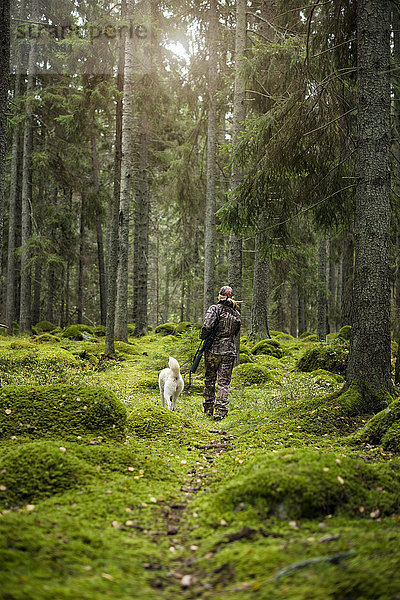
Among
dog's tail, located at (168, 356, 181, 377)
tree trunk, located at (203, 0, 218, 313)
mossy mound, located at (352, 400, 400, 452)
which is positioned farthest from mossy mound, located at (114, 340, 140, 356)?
mossy mound, located at (352, 400, 400, 452)

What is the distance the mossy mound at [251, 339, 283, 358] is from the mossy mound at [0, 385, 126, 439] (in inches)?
358

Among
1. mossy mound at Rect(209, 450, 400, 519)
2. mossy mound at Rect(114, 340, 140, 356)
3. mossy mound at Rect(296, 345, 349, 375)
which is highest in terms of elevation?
mossy mound at Rect(209, 450, 400, 519)

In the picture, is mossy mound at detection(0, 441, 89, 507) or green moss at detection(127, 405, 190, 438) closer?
mossy mound at detection(0, 441, 89, 507)

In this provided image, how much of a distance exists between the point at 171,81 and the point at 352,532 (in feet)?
51.8

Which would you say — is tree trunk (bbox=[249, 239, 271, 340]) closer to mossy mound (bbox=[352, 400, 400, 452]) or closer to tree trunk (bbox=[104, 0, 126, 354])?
tree trunk (bbox=[104, 0, 126, 354])

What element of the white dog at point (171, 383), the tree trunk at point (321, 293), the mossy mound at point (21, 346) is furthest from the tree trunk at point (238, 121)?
the tree trunk at point (321, 293)

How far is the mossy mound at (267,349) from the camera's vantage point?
1384 centimetres

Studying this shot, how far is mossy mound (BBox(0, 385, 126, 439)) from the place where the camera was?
470cm

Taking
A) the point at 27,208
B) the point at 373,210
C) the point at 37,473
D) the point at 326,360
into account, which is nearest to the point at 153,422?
the point at 37,473

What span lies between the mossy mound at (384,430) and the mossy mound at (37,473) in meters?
3.39

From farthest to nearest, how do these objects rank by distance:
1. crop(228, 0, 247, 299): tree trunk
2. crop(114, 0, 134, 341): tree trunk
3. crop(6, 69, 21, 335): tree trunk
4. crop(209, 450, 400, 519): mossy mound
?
crop(6, 69, 21, 335): tree trunk → crop(114, 0, 134, 341): tree trunk → crop(228, 0, 247, 299): tree trunk → crop(209, 450, 400, 519): mossy mound

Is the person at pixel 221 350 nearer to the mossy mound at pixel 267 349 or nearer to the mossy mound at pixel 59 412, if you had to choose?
the mossy mound at pixel 59 412

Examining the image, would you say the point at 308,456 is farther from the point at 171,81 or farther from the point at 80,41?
the point at 80,41

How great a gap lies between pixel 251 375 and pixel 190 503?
7.10 metres
